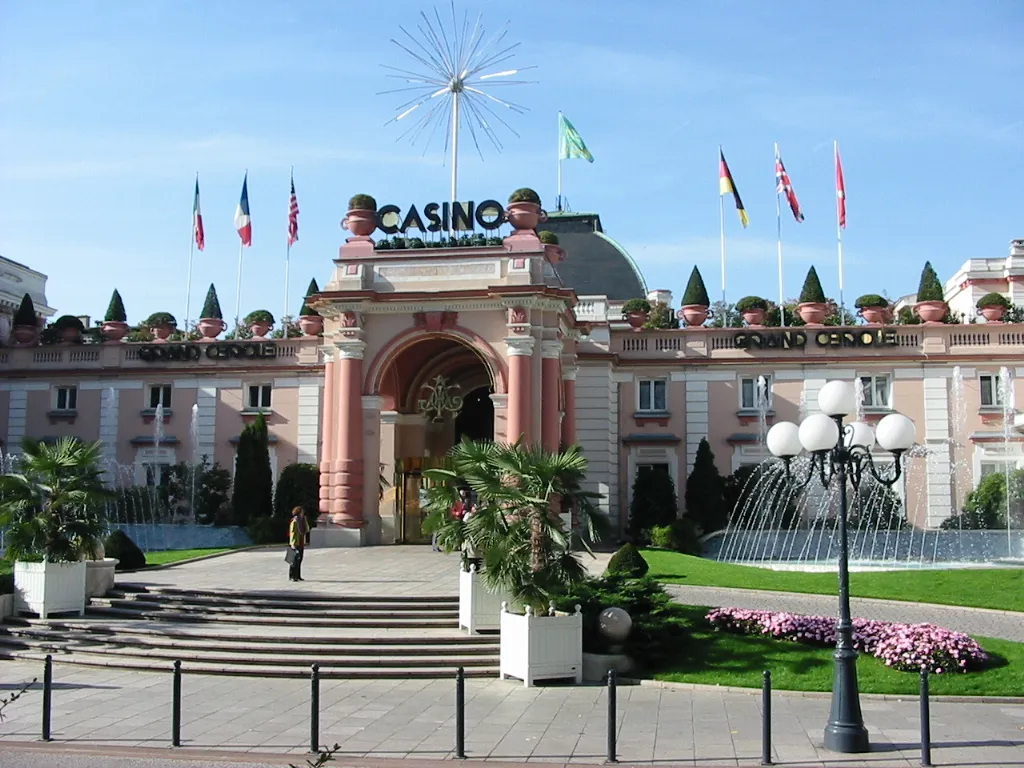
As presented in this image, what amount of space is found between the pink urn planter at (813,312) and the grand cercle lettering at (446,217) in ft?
44.3

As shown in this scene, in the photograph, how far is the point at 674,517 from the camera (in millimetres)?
36906

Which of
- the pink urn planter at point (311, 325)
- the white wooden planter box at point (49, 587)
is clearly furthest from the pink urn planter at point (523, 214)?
the white wooden planter box at point (49, 587)

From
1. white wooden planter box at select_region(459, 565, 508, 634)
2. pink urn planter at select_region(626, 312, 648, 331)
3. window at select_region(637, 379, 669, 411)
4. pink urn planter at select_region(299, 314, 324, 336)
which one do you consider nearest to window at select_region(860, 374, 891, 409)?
window at select_region(637, 379, 669, 411)

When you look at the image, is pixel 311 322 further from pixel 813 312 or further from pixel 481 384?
pixel 813 312

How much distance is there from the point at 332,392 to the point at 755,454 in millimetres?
15822

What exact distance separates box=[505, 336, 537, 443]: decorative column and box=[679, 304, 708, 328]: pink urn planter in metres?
10.8

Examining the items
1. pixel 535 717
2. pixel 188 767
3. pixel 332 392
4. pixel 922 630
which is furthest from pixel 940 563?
pixel 188 767

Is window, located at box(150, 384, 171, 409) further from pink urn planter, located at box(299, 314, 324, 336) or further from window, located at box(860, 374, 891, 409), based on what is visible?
window, located at box(860, 374, 891, 409)

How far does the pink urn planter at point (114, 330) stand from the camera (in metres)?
44.1

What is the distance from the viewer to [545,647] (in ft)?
53.1

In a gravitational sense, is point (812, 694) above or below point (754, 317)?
below

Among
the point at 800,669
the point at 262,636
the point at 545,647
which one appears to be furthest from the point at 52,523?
the point at 800,669

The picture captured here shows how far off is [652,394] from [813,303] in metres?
6.92

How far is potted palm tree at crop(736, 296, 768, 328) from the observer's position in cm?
4047
